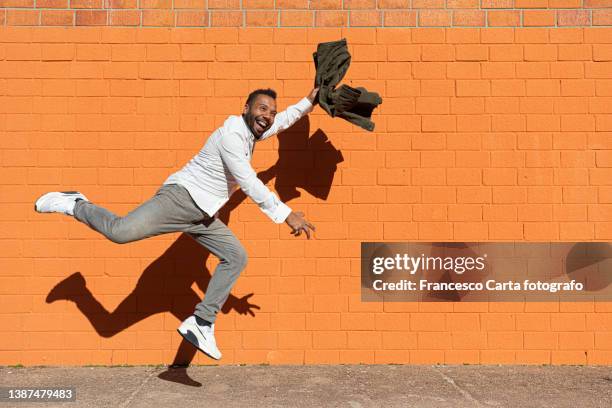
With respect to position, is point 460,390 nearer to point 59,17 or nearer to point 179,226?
point 179,226

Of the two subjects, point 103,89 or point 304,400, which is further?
point 103,89

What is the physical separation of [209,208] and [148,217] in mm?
459

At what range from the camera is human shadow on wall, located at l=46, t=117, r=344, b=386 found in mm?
5195

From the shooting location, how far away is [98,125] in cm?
526

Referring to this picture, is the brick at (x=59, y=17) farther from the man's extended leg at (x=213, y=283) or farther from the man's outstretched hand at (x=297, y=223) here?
the man's outstretched hand at (x=297, y=223)

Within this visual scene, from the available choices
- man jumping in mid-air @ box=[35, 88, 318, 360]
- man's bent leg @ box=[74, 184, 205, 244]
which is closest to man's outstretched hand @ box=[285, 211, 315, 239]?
man jumping in mid-air @ box=[35, 88, 318, 360]

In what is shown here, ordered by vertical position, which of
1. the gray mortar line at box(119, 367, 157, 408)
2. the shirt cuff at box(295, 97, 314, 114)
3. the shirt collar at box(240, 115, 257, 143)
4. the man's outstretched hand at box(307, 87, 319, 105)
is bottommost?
the gray mortar line at box(119, 367, 157, 408)

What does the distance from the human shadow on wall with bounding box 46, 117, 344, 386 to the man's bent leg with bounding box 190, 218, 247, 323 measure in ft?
2.24

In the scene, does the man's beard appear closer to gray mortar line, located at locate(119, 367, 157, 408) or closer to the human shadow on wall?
the human shadow on wall

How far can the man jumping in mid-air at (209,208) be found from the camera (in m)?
4.24

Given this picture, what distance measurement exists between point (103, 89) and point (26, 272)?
1802mm

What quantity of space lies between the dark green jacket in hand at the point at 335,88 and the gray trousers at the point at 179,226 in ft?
4.64

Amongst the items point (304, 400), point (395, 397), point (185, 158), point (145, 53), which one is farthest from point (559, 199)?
point (145, 53)

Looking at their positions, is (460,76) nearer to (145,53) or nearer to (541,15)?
(541,15)
